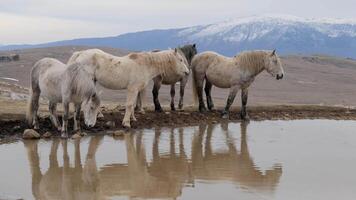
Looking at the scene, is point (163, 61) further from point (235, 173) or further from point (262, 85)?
point (262, 85)

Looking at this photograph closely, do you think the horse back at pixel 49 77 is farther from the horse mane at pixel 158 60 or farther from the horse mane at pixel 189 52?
the horse mane at pixel 189 52

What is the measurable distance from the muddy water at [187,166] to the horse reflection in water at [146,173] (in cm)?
1

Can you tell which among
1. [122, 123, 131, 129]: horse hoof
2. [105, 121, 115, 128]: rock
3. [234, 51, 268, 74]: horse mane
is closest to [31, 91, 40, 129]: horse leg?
[105, 121, 115, 128]: rock

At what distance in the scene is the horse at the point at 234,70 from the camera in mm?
16375

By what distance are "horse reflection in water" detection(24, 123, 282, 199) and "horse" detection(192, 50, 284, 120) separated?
459 cm

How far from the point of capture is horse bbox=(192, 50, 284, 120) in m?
16.4

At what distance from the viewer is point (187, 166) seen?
987 centimetres

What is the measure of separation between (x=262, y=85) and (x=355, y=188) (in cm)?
5752

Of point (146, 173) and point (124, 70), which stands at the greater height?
point (124, 70)

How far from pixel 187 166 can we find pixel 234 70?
7166 mm

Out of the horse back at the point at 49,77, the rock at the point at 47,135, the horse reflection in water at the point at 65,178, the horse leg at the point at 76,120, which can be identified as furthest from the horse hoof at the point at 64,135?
the horse reflection in water at the point at 65,178

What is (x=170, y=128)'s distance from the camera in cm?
1459

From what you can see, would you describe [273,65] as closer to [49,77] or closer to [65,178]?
[49,77]

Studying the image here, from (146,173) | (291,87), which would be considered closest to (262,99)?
(291,87)
